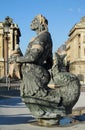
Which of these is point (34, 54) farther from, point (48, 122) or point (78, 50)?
point (78, 50)

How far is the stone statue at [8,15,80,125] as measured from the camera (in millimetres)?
9273

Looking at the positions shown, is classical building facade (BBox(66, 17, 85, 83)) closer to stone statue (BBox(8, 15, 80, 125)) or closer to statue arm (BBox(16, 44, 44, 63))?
stone statue (BBox(8, 15, 80, 125))

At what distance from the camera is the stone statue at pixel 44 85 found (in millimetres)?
9273

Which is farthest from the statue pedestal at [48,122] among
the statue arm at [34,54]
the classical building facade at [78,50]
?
the classical building facade at [78,50]

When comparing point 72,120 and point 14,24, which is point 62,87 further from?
point 14,24

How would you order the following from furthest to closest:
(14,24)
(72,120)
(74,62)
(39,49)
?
(74,62) → (14,24) → (72,120) → (39,49)

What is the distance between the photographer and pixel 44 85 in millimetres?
9367

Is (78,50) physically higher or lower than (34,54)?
higher

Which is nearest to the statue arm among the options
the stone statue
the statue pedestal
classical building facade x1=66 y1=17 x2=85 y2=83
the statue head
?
the stone statue

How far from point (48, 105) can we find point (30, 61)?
3.35ft

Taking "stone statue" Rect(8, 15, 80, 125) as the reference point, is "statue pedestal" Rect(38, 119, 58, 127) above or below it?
below

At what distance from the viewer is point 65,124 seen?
953cm

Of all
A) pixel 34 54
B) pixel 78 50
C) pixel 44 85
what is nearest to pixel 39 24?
pixel 34 54

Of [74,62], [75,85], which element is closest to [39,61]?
[75,85]
